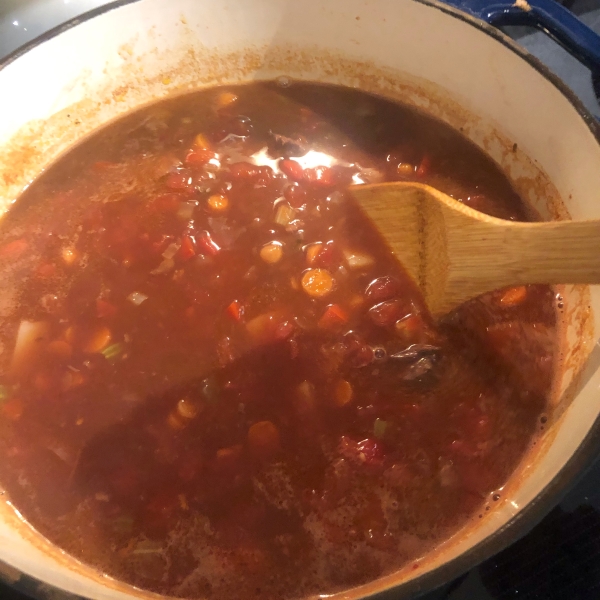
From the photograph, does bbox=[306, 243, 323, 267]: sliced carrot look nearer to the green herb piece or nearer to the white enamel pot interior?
the green herb piece

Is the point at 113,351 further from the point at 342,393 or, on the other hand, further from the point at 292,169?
the point at 292,169

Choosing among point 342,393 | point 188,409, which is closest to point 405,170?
point 342,393

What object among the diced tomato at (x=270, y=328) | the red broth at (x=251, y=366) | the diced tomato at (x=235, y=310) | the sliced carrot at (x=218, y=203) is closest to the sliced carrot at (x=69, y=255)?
the red broth at (x=251, y=366)

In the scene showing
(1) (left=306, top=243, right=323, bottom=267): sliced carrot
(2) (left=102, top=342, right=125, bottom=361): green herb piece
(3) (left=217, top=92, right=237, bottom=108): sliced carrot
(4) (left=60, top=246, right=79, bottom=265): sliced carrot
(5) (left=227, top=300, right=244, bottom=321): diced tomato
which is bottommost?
(5) (left=227, top=300, right=244, bottom=321): diced tomato

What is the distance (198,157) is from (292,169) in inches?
17.8

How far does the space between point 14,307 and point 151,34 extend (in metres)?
1.41

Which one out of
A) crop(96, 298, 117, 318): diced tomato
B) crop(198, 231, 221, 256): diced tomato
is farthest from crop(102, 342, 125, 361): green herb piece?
crop(198, 231, 221, 256): diced tomato

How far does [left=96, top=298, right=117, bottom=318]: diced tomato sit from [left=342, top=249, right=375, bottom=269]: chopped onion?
97cm

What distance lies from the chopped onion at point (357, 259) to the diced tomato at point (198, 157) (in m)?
0.82

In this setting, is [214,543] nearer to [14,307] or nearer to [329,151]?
[14,307]

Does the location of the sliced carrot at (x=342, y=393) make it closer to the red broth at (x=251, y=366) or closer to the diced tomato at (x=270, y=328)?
the red broth at (x=251, y=366)

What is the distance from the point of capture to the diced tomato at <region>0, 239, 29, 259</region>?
233 centimetres

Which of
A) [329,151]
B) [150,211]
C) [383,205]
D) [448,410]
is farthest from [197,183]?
[448,410]

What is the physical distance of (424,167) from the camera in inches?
96.5
